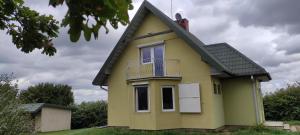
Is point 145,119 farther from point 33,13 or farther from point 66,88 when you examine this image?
point 66,88

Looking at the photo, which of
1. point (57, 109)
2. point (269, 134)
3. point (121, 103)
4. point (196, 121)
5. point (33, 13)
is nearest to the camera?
point (33, 13)

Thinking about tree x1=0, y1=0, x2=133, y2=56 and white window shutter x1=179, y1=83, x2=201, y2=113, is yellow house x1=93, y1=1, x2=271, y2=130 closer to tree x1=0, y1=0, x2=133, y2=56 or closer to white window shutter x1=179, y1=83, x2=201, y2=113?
white window shutter x1=179, y1=83, x2=201, y2=113

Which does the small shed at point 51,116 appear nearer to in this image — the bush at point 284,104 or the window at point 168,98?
the window at point 168,98

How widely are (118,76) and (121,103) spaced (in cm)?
170

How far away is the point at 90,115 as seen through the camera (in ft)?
92.1

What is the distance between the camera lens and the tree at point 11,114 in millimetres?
7508

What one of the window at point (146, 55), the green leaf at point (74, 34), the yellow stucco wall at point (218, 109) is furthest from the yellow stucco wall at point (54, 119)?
the green leaf at point (74, 34)

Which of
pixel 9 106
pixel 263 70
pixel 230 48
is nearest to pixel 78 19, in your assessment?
pixel 9 106

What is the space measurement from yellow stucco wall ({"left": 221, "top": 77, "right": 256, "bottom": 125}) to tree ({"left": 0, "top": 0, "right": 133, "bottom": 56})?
13356mm

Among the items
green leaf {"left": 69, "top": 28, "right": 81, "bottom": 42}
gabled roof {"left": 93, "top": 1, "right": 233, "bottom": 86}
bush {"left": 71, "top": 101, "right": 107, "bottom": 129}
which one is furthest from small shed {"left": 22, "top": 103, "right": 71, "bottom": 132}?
green leaf {"left": 69, "top": 28, "right": 81, "bottom": 42}

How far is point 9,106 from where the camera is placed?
26.2 feet

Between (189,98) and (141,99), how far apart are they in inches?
107

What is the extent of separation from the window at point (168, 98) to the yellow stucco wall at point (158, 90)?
0.32m

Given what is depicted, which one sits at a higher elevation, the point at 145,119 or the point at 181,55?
the point at 181,55
